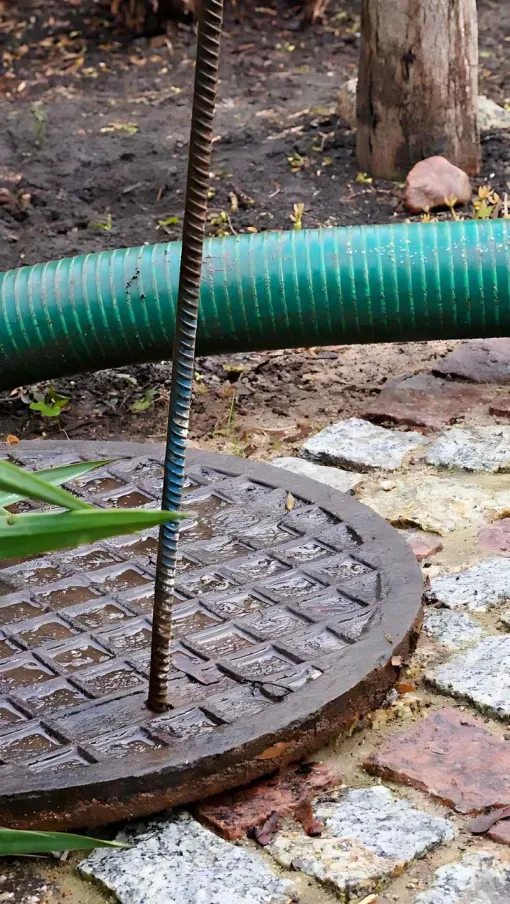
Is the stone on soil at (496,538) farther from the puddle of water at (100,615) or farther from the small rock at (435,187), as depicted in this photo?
the small rock at (435,187)

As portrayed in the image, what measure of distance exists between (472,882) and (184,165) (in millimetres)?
4306

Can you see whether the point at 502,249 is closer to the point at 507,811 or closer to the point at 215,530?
the point at 215,530

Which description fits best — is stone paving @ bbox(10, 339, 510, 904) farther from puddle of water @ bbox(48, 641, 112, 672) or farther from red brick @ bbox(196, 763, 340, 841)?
puddle of water @ bbox(48, 641, 112, 672)

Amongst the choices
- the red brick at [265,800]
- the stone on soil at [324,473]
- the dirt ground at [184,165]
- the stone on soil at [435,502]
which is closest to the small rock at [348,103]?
the dirt ground at [184,165]

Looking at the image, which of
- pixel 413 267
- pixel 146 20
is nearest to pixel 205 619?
pixel 413 267

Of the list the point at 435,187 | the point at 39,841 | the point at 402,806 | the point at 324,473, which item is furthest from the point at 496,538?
the point at 435,187

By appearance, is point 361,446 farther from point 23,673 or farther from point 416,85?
point 416,85

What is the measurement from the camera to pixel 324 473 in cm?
300

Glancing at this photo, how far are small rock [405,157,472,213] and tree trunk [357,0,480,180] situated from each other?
0.24m

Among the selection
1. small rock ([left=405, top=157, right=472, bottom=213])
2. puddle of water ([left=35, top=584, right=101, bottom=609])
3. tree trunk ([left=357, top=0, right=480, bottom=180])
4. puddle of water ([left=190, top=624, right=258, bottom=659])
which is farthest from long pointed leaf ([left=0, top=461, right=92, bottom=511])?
tree trunk ([left=357, top=0, right=480, bottom=180])

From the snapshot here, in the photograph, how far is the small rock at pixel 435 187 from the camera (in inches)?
183

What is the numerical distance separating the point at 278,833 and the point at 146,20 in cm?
684

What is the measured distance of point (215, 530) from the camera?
8.20 ft

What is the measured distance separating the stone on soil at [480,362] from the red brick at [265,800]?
1.86m
